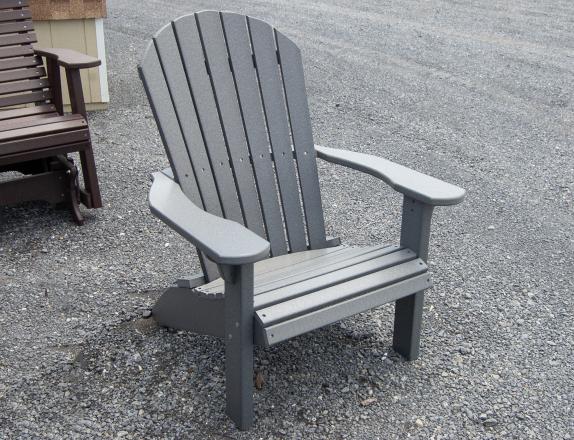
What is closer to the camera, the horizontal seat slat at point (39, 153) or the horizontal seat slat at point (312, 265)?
the horizontal seat slat at point (312, 265)

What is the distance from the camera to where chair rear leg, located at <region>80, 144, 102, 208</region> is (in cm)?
358

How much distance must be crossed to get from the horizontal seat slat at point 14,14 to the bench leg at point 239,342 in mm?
2449

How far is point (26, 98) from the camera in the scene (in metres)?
3.81

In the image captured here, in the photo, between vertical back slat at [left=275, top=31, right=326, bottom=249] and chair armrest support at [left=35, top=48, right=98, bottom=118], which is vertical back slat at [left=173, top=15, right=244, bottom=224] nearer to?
vertical back slat at [left=275, top=31, right=326, bottom=249]

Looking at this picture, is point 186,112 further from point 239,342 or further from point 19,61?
point 19,61

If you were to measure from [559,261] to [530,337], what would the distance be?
0.75 metres

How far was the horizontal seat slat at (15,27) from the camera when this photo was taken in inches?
152

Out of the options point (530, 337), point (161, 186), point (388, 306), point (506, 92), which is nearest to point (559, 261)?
point (530, 337)

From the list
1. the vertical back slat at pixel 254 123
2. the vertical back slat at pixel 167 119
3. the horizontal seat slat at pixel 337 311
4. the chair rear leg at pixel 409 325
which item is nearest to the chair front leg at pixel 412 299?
the chair rear leg at pixel 409 325

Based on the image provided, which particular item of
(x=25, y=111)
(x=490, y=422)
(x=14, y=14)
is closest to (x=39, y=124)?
(x=25, y=111)

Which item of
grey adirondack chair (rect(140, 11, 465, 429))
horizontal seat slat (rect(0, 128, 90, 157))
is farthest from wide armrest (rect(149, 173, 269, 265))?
horizontal seat slat (rect(0, 128, 90, 157))

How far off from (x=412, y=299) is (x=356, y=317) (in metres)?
0.39

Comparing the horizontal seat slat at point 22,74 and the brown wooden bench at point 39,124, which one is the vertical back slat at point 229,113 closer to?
the brown wooden bench at point 39,124

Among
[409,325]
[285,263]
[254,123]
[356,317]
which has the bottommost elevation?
[356,317]
